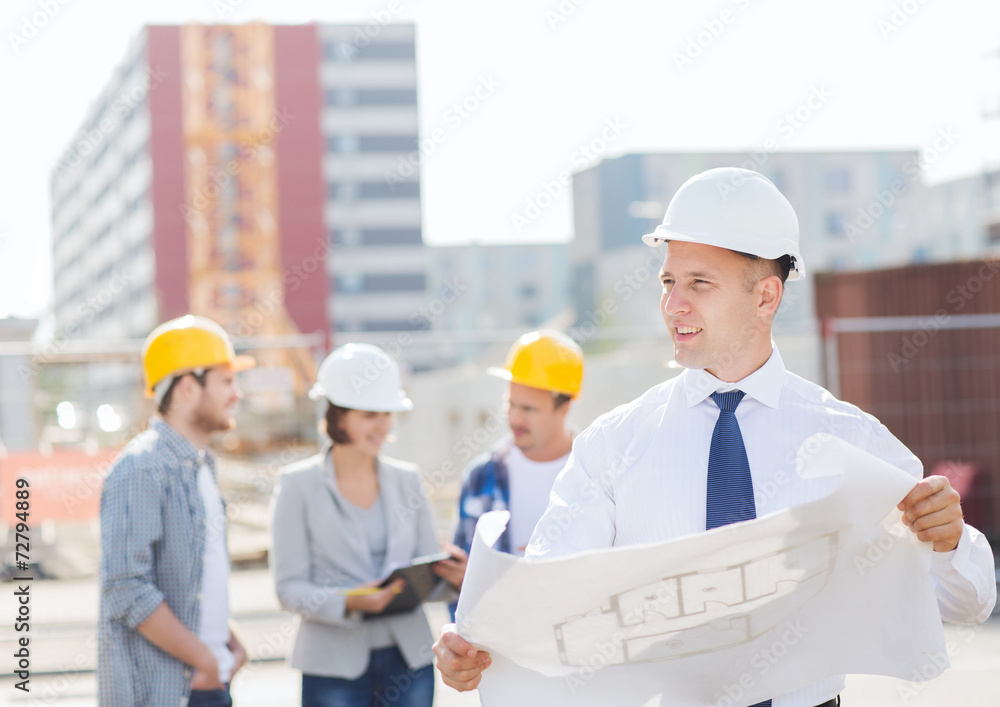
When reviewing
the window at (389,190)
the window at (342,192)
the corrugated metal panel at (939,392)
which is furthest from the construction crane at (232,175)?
the corrugated metal panel at (939,392)

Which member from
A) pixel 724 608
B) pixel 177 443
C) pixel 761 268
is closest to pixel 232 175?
pixel 177 443

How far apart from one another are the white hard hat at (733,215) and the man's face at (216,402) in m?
2.10

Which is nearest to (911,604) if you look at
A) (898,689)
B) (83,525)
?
(898,689)

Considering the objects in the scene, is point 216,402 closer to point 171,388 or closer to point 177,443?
point 171,388

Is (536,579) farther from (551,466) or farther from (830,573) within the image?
(551,466)

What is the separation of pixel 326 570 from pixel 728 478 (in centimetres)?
214

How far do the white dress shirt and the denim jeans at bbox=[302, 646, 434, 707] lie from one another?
1896 millimetres

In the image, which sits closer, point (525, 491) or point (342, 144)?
point (525, 491)

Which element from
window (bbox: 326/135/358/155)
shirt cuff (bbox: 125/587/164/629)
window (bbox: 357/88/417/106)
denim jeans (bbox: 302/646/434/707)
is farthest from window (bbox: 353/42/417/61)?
shirt cuff (bbox: 125/587/164/629)

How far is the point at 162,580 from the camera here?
333cm

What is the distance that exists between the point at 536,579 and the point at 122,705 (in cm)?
202

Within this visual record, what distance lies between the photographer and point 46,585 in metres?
9.65

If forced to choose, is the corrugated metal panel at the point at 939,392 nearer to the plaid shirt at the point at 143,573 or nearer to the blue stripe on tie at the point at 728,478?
the plaid shirt at the point at 143,573

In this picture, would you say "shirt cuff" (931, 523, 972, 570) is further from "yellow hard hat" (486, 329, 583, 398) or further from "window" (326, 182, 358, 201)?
"window" (326, 182, 358, 201)
